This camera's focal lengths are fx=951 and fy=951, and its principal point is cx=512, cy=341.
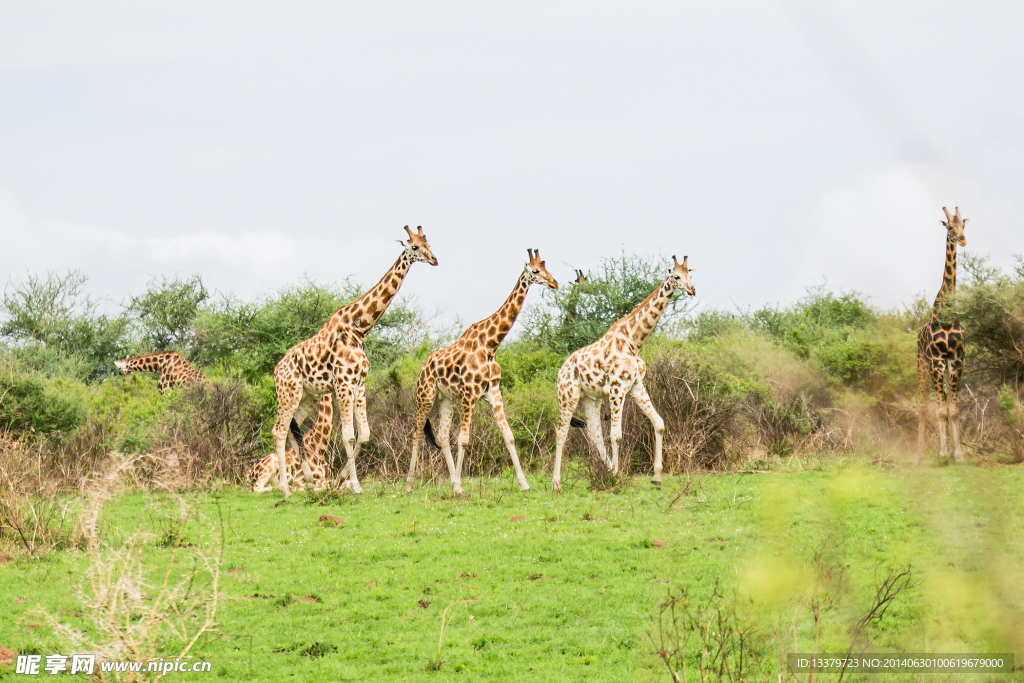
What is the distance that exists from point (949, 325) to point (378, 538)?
10.1 m

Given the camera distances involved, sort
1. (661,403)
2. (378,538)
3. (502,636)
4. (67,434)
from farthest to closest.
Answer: (67,434) < (661,403) < (378,538) < (502,636)

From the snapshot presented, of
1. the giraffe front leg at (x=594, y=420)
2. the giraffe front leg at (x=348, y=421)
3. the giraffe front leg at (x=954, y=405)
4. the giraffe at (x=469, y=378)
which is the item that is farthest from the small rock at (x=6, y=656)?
the giraffe front leg at (x=954, y=405)

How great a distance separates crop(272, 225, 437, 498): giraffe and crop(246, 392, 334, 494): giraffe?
0.64 meters

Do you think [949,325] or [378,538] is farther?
[949,325]

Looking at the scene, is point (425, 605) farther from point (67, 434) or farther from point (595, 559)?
point (67, 434)

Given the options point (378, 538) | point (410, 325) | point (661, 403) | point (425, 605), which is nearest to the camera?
point (425, 605)

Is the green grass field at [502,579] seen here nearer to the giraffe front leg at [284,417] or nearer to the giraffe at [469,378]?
the giraffe front leg at [284,417]

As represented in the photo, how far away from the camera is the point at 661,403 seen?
53.9ft

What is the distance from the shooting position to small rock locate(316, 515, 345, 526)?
11.8m

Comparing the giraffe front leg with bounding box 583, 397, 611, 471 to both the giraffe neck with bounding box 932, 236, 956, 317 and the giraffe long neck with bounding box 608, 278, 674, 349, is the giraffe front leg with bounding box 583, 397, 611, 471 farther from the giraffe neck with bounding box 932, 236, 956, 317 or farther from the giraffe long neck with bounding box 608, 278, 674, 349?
the giraffe neck with bounding box 932, 236, 956, 317

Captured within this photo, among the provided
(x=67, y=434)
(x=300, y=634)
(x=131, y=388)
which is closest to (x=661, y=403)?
(x=300, y=634)

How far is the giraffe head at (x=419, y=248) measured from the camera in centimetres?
1488

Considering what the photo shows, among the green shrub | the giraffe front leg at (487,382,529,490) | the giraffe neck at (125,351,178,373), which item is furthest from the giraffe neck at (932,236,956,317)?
the giraffe neck at (125,351,178,373)

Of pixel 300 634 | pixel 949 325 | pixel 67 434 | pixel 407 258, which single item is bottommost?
pixel 300 634
